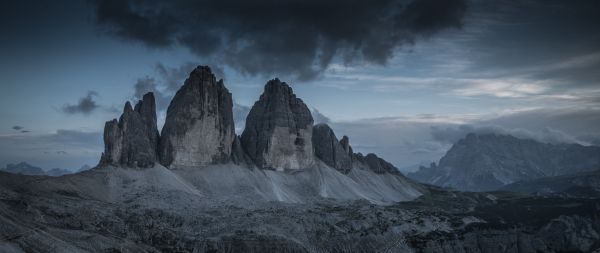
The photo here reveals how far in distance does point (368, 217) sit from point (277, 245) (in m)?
53.0

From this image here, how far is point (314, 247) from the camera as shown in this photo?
162m

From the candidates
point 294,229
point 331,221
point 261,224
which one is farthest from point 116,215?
point 331,221

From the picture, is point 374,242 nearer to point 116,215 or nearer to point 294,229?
point 294,229

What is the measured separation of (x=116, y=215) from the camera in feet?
490

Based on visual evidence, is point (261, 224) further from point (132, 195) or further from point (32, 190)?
point (32, 190)

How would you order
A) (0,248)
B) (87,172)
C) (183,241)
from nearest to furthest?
(0,248)
(183,241)
(87,172)

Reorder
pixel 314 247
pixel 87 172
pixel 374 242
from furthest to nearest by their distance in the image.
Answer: pixel 87 172, pixel 374 242, pixel 314 247

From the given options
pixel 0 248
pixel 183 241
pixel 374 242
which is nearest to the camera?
pixel 0 248

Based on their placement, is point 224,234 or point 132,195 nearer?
point 224,234

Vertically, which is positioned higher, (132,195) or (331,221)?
(132,195)

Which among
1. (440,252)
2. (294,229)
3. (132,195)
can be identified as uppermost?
(132,195)

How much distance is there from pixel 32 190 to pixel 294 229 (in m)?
76.4

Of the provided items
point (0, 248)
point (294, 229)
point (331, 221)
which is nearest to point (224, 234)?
point (294, 229)

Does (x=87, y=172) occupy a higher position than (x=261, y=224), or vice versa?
(x=87, y=172)
